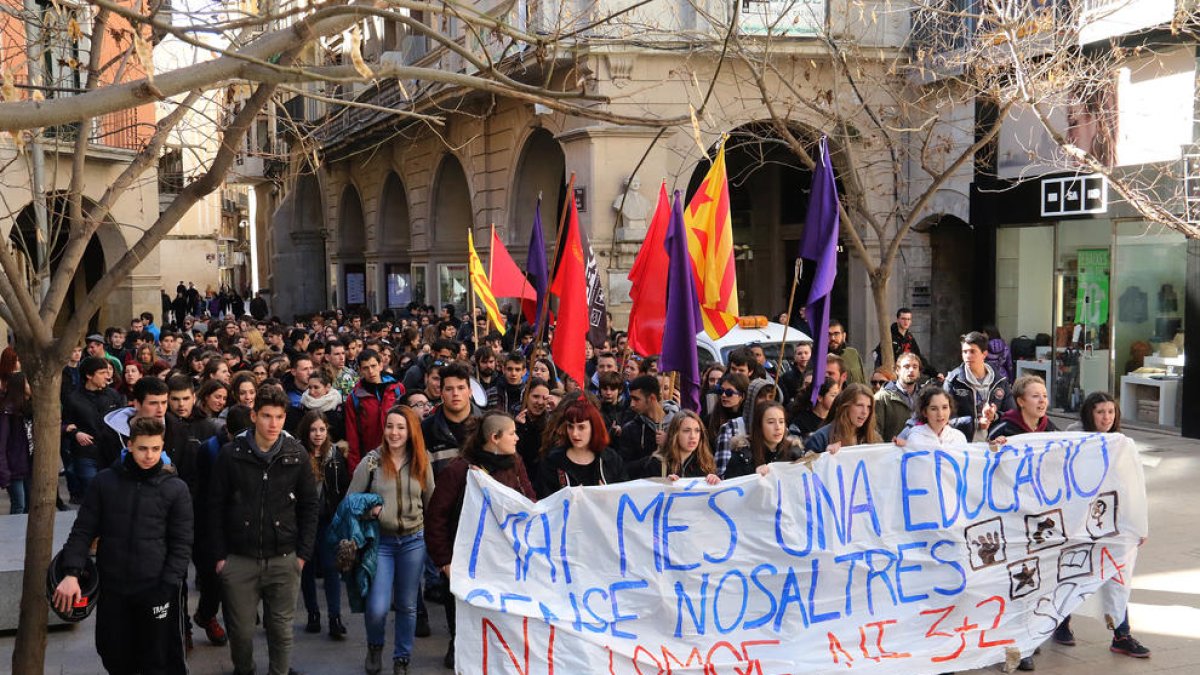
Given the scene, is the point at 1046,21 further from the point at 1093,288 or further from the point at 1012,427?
the point at 1012,427

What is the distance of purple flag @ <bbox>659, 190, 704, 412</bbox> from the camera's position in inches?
347

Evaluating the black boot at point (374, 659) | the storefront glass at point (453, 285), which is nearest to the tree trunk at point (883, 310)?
the black boot at point (374, 659)

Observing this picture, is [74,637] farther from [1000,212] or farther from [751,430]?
[1000,212]

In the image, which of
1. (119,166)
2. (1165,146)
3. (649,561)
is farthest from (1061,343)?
(119,166)

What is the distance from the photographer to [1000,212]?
19.0 m

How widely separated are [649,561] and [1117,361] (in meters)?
12.7

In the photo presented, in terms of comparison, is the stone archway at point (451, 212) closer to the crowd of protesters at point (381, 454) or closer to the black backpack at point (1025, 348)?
the black backpack at point (1025, 348)

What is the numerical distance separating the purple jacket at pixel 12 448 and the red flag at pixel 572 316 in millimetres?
5109

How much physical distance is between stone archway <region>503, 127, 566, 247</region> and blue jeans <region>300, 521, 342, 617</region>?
15261mm

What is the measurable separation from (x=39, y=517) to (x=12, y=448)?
4886mm

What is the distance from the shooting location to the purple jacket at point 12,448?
11133mm

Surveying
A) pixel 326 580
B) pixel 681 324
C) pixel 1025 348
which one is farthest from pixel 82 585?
pixel 1025 348

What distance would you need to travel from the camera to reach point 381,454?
7.28m

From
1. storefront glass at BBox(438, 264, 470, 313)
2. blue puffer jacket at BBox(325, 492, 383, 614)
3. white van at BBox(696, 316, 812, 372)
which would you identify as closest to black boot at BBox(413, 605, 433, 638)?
blue puffer jacket at BBox(325, 492, 383, 614)
